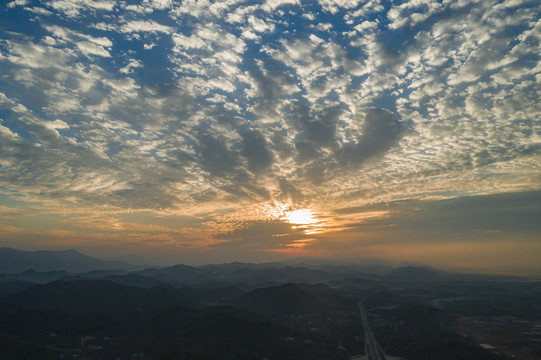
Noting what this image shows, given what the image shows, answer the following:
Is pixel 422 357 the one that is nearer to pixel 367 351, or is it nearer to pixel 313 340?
pixel 367 351

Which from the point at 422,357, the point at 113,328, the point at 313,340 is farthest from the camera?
the point at 113,328

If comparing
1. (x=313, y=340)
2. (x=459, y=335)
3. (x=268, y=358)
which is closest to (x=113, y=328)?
(x=268, y=358)

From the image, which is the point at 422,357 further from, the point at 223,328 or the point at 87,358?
the point at 87,358

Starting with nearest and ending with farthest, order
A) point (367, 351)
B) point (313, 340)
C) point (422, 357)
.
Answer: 1. point (422, 357)
2. point (367, 351)
3. point (313, 340)

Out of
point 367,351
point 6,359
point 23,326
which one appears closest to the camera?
point 6,359

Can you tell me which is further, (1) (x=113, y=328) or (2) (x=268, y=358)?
(1) (x=113, y=328)

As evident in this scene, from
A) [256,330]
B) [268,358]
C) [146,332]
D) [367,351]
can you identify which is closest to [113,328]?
[146,332]

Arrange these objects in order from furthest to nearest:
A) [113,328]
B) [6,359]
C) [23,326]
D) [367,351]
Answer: [113,328]
[23,326]
[367,351]
[6,359]

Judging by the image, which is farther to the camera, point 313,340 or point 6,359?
point 313,340

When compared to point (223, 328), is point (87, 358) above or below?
below
